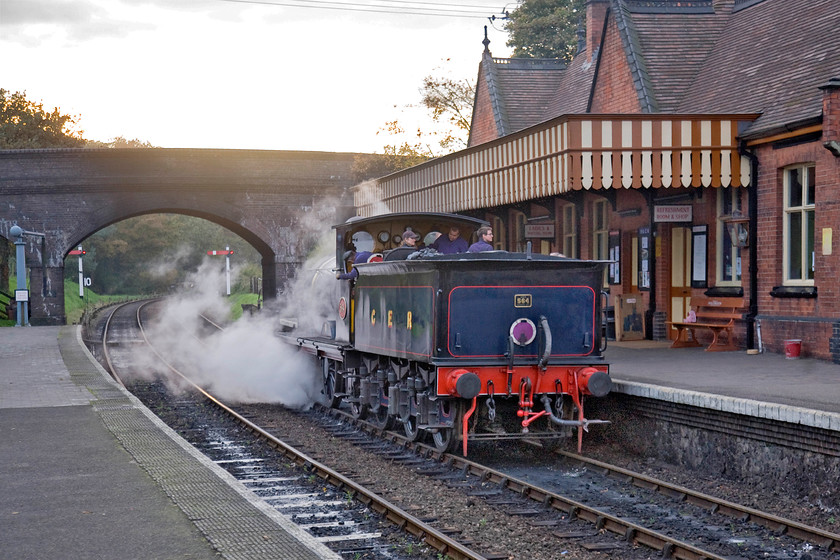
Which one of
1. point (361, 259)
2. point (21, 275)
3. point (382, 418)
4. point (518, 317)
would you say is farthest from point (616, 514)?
point (21, 275)

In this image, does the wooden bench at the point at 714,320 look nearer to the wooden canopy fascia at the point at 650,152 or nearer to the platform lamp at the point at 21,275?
the wooden canopy fascia at the point at 650,152

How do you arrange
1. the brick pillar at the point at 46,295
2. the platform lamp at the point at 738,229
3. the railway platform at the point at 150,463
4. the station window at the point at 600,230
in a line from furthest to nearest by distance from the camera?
the brick pillar at the point at 46,295 < the station window at the point at 600,230 < the platform lamp at the point at 738,229 < the railway platform at the point at 150,463

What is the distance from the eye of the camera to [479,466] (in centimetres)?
1027

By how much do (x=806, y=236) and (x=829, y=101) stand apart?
2095mm

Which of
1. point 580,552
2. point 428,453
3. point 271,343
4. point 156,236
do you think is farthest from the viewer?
point 156,236

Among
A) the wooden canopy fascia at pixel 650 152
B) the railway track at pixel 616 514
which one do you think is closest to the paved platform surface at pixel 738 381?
the railway track at pixel 616 514

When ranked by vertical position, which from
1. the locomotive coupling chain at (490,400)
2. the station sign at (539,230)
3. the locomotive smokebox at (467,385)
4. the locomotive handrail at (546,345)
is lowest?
the locomotive coupling chain at (490,400)

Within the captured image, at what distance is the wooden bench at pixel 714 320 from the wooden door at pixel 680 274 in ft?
2.39

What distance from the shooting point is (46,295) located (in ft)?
117

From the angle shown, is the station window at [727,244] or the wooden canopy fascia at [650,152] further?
the station window at [727,244]

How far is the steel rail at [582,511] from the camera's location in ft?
23.7

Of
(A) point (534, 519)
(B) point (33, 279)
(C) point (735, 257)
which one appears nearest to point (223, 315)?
(B) point (33, 279)

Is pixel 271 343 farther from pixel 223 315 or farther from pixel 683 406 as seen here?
pixel 223 315

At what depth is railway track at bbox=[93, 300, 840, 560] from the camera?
7.46 m
